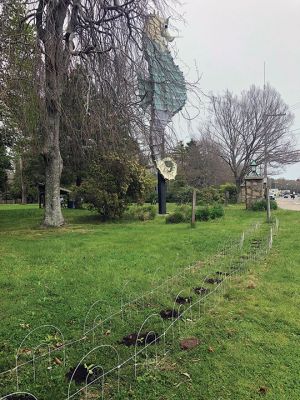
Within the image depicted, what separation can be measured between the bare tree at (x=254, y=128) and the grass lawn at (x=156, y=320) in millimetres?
26389

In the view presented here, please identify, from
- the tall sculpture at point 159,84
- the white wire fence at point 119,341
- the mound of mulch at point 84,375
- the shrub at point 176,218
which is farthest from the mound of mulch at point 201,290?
the shrub at point 176,218

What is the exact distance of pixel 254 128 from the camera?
1278 inches

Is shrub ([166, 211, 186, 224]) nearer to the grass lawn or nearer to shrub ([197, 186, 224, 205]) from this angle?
the grass lawn

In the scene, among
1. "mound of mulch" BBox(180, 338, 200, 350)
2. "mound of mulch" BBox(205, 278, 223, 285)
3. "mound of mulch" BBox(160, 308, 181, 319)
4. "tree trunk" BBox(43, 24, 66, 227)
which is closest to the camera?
"mound of mulch" BBox(180, 338, 200, 350)

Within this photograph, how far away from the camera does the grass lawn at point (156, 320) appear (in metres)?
2.64

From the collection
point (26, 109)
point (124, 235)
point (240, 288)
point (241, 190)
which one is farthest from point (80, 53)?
point (241, 190)

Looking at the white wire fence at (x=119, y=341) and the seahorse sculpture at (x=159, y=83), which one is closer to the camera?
the white wire fence at (x=119, y=341)

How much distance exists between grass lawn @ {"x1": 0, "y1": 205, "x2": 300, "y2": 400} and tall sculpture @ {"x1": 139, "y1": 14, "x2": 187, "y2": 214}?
13.1ft

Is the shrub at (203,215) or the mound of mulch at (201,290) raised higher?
the shrub at (203,215)

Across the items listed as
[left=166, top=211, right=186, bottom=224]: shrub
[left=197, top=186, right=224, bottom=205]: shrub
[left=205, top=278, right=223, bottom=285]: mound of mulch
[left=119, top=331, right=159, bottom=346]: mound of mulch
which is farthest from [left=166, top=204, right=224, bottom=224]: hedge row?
[left=119, top=331, right=159, bottom=346]: mound of mulch

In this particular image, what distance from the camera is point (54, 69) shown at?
28.8 ft

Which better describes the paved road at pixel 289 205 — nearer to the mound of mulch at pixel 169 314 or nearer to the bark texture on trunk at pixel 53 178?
the bark texture on trunk at pixel 53 178

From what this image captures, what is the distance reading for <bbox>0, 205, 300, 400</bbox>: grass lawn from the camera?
8.66 ft

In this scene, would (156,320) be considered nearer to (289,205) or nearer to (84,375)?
(84,375)
